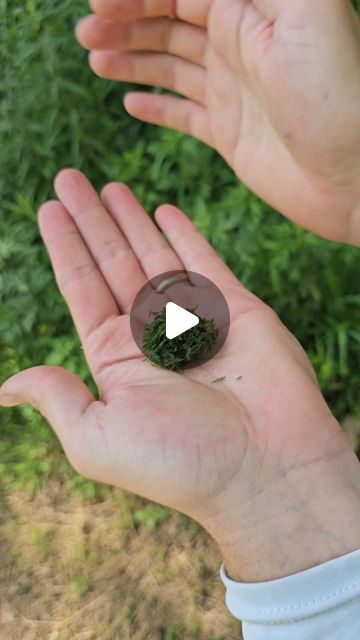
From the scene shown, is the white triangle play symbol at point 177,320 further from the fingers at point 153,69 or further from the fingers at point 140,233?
the fingers at point 153,69

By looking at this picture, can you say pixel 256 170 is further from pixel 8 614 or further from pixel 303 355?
pixel 8 614

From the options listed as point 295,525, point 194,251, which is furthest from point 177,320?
point 295,525

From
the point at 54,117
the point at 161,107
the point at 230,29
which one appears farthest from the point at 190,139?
the point at 230,29

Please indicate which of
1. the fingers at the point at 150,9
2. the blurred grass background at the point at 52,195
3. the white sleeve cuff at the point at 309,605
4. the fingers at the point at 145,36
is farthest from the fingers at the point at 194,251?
the white sleeve cuff at the point at 309,605

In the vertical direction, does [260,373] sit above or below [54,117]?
below

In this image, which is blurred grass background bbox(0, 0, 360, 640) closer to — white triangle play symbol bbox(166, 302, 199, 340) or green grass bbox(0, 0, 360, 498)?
green grass bbox(0, 0, 360, 498)

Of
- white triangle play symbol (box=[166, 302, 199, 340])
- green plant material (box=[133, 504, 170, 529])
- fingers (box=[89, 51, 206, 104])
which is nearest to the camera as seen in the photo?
white triangle play symbol (box=[166, 302, 199, 340])
